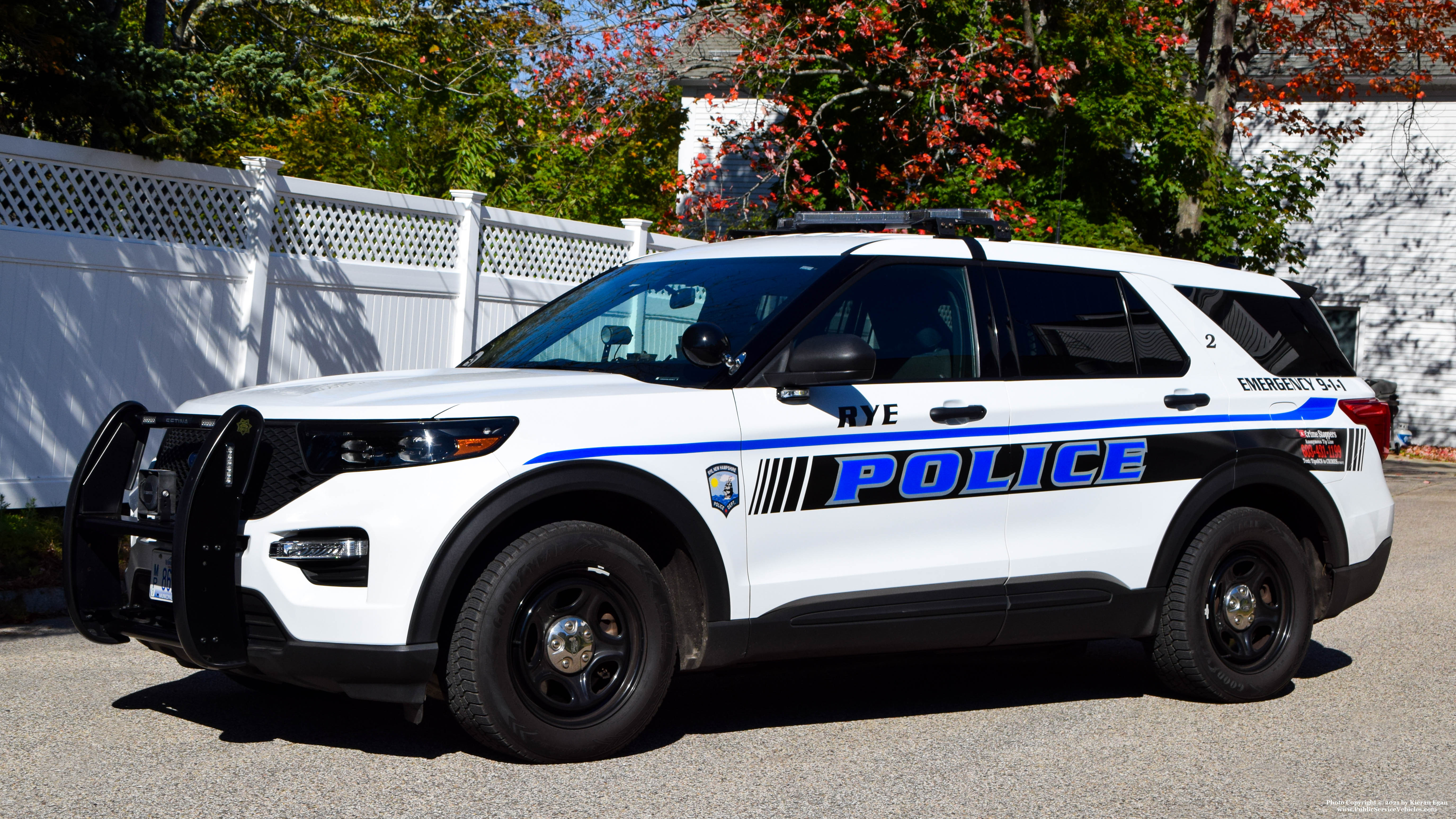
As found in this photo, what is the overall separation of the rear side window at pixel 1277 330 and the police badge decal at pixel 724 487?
2517 millimetres

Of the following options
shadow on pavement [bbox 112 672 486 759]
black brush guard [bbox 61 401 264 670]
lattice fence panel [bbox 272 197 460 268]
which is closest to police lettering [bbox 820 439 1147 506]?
shadow on pavement [bbox 112 672 486 759]

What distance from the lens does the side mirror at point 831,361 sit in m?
5.03

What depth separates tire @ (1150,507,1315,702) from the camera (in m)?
6.17

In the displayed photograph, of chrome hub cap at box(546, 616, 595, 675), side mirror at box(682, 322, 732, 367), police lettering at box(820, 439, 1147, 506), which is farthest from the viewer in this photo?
police lettering at box(820, 439, 1147, 506)

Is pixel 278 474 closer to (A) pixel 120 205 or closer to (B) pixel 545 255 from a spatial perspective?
(A) pixel 120 205

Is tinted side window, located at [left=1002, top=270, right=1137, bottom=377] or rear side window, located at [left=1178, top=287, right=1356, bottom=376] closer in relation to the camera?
tinted side window, located at [left=1002, top=270, right=1137, bottom=377]

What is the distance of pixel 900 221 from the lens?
21.2 ft

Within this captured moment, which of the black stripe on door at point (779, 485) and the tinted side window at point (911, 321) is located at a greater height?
the tinted side window at point (911, 321)

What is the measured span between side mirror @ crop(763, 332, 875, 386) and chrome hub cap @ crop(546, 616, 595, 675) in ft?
3.67

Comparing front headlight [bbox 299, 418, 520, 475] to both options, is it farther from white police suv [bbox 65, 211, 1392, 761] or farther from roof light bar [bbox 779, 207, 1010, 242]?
roof light bar [bbox 779, 207, 1010, 242]

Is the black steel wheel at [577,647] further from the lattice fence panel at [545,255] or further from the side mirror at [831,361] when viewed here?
the lattice fence panel at [545,255]

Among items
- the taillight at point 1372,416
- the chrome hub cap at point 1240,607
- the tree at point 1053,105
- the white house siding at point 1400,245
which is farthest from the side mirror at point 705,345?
the white house siding at point 1400,245

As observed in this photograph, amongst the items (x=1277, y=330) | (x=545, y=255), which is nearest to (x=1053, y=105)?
(x=545, y=255)

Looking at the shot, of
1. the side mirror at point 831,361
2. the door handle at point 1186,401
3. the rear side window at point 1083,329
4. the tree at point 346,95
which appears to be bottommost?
the door handle at point 1186,401
